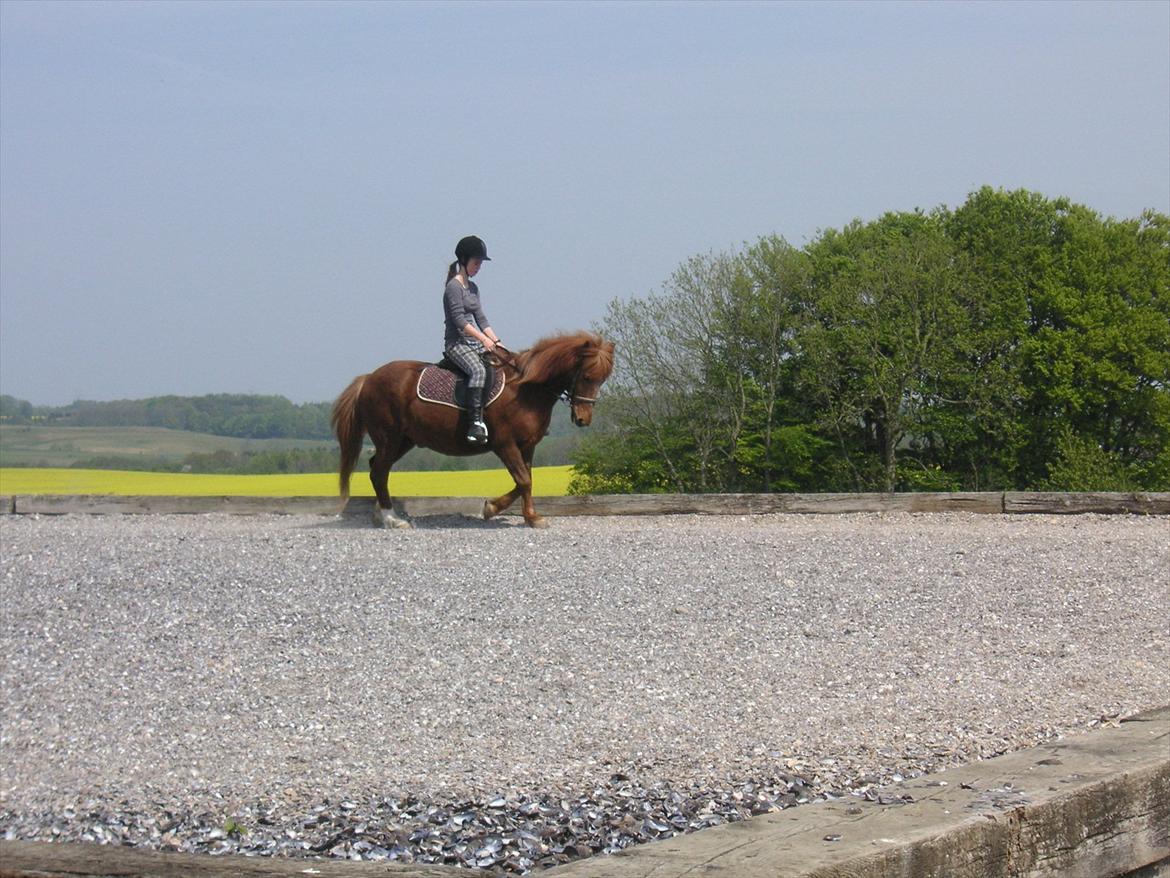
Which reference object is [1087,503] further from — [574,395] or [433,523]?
[433,523]

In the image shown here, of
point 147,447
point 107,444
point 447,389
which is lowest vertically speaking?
point 147,447

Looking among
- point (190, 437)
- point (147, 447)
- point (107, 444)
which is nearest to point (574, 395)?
point (147, 447)

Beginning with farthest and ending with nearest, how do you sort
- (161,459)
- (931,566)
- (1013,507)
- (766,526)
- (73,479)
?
(161,459) → (73,479) → (1013,507) → (766,526) → (931,566)

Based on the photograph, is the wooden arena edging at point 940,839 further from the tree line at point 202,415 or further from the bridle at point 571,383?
the tree line at point 202,415

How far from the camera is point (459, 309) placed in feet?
41.1

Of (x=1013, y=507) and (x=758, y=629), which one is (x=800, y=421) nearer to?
(x=1013, y=507)

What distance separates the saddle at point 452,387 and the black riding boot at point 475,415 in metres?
0.08

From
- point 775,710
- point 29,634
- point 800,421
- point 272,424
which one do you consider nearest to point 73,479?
point 272,424

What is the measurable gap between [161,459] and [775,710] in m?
43.0

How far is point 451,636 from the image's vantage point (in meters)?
6.94

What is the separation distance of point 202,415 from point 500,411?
1818 inches

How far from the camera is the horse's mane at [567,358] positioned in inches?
492

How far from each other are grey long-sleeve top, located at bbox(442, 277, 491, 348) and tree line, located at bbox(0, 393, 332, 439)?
121 ft

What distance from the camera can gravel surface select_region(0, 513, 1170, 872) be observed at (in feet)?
15.2
